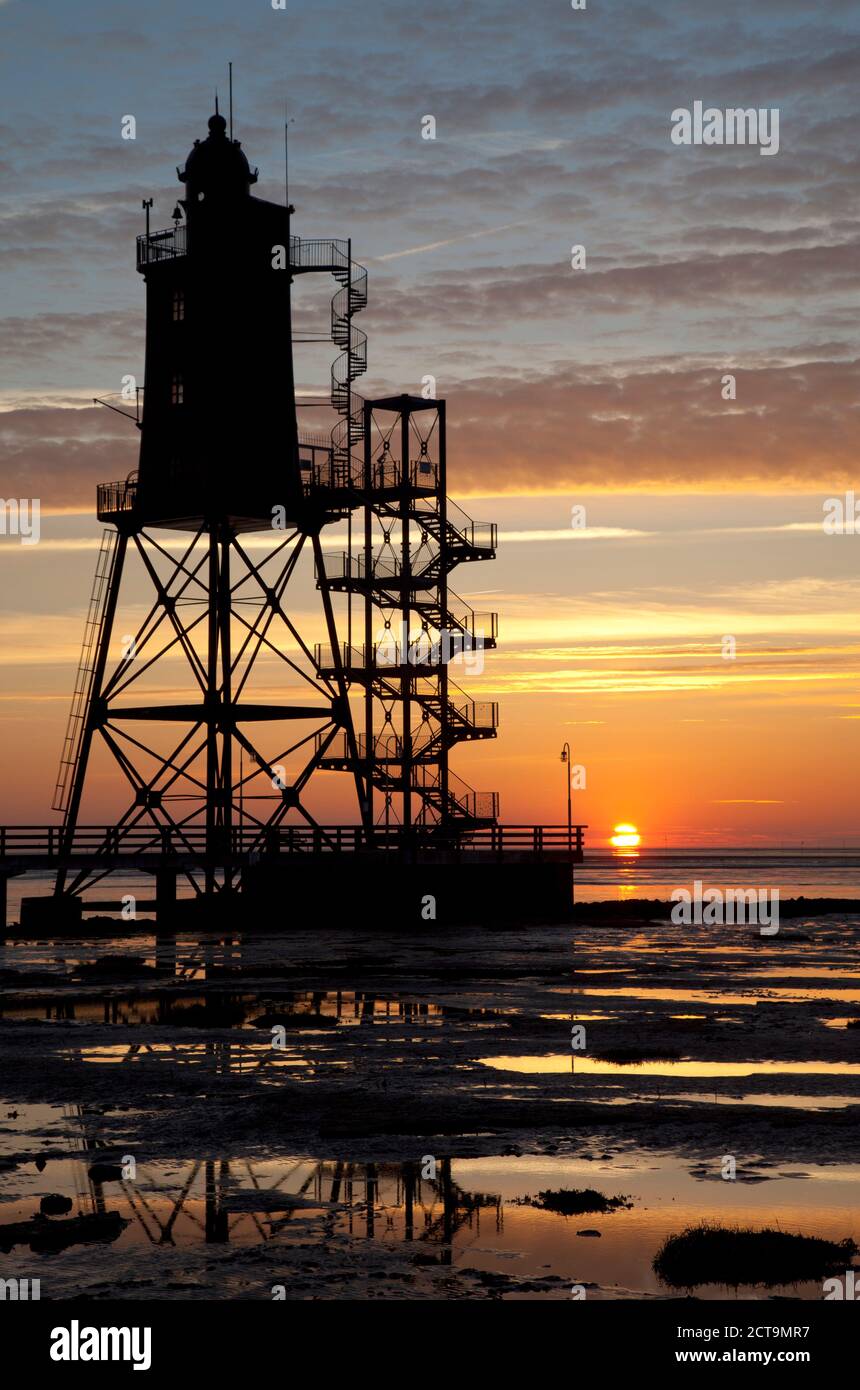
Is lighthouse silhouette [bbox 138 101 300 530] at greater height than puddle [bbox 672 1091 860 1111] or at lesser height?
greater

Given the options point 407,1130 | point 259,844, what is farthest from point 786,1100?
point 259,844

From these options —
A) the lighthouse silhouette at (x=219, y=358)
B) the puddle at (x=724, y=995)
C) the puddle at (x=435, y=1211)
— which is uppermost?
the lighthouse silhouette at (x=219, y=358)

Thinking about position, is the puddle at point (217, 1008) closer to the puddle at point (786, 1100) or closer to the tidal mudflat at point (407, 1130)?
the tidal mudflat at point (407, 1130)

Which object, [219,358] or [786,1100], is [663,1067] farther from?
[219,358]

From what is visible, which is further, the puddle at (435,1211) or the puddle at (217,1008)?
the puddle at (217,1008)

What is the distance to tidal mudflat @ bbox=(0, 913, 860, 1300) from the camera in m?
→ 12.9

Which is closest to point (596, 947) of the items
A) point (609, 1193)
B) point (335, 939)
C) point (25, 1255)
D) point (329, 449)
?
point (335, 939)

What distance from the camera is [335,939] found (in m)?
49.7

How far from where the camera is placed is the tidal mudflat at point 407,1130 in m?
12.9

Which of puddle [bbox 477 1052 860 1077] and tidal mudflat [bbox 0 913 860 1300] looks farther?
puddle [bbox 477 1052 860 1077]

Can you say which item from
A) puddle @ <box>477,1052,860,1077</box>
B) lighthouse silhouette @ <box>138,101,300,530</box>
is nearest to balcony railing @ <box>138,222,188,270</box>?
lighthouse silhouette @ <box>138,101,300,530</box>

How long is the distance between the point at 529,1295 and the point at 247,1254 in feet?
8.18

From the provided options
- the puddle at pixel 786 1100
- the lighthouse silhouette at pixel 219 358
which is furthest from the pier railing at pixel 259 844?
the puddle at pixel 786 1100

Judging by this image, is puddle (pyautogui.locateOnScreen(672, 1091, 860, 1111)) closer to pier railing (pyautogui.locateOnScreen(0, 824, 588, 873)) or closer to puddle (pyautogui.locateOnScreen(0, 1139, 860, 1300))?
puddle (pyautogui.locateOnScreen(0, 1139, 860, 1300))
